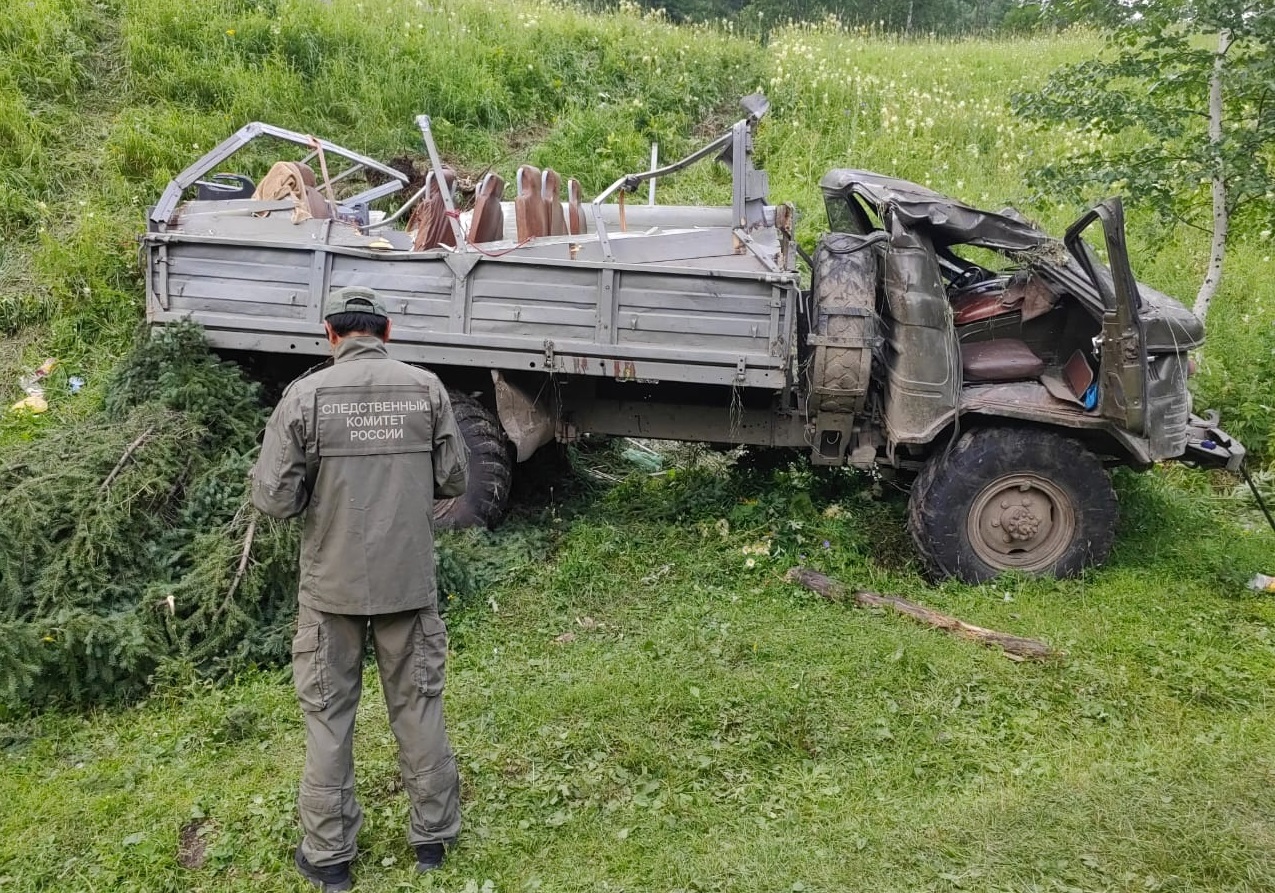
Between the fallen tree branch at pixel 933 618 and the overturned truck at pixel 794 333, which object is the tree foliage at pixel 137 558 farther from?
the fallen tree branch at pixel 933 618

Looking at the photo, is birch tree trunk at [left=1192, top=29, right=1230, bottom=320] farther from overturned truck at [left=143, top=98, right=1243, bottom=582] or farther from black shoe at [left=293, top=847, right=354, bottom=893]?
black shoe at [left=293, top=847, right=354, bottom=893]

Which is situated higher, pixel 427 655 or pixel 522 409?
pixel 522 409

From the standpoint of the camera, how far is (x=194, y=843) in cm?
351

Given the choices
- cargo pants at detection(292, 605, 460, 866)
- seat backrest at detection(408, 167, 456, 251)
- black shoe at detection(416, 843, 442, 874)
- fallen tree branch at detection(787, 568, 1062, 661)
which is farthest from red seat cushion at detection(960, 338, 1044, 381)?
black shoe at detection(416, 843, 442, 874)

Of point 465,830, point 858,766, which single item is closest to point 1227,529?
point 858,766

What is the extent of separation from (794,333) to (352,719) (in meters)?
3.29

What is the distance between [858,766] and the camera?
3.92 m

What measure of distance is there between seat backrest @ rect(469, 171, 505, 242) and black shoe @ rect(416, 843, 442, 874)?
3.55 metres

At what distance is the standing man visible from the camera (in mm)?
3240

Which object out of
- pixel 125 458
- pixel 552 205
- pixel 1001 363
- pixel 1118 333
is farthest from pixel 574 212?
pixel 1118 333

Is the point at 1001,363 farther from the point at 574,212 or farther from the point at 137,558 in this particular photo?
the point at 137,558

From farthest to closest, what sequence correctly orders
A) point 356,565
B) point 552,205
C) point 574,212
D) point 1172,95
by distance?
point 1172,95
point 574,212
point 552,205
point 356,565

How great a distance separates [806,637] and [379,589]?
7.80ft

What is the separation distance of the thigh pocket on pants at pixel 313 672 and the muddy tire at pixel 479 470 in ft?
8.43
